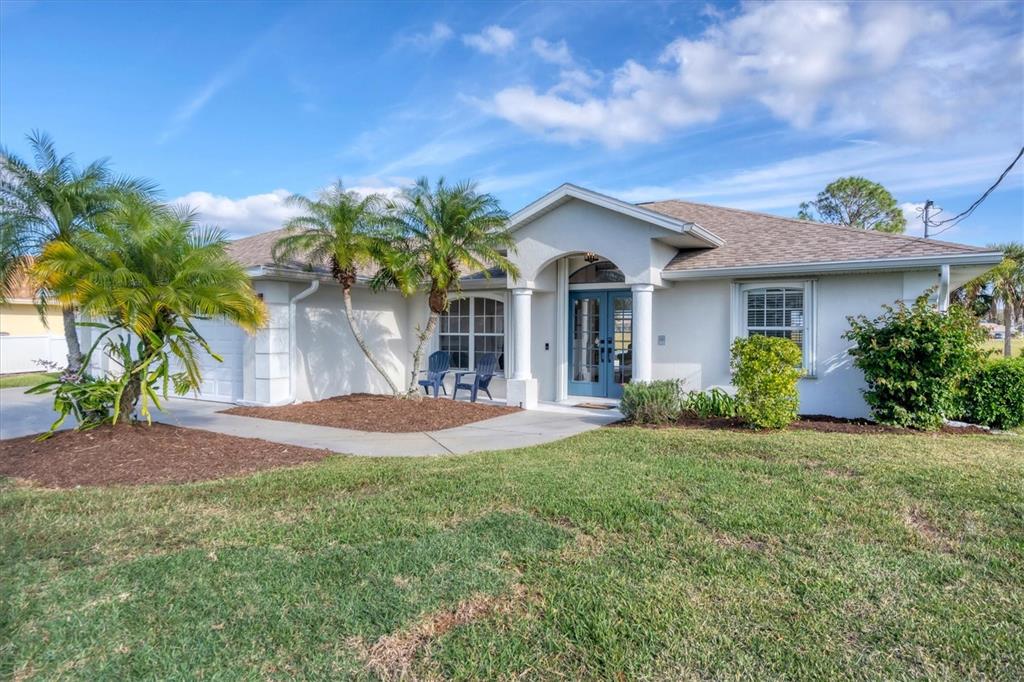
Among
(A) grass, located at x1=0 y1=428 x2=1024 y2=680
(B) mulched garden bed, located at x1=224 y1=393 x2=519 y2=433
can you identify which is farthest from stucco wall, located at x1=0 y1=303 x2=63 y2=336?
(A) grass, located at x1=0 y1=428 x2=1024 y2=680

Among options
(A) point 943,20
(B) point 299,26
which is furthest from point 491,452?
(A) point 943,20

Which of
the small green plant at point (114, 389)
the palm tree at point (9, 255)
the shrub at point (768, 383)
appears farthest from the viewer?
the shrub at point (768, 383)

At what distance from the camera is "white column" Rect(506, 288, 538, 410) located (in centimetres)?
1258

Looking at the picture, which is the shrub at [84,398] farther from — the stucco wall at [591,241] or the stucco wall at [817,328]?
the stucco wall at [817,328]

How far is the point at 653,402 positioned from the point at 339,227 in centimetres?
666

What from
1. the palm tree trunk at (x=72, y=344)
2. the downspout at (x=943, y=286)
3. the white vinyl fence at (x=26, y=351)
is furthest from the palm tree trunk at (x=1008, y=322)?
the white vinyl fence at (x=26, y=351)

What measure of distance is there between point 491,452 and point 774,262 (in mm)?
6218

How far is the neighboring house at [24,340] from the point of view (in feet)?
74.1

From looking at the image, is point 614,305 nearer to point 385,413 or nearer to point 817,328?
point 817,328

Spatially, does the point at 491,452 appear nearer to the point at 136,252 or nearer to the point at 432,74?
the point at 136,252

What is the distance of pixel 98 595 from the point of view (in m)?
3.87

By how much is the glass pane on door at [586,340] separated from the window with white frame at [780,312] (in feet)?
10.7

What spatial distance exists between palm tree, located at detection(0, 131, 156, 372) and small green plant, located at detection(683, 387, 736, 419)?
31.2 feet

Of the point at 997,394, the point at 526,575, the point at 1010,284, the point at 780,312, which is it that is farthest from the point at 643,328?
the point at 1010,284
